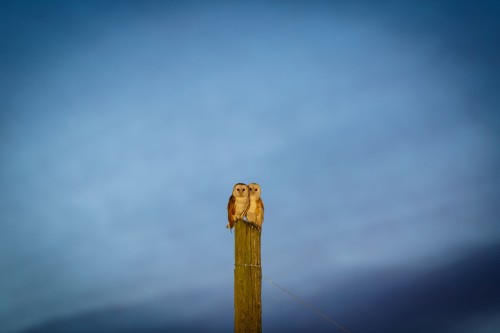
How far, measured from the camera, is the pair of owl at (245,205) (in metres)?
11.5

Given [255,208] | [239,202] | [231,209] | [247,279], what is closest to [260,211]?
[255,208]

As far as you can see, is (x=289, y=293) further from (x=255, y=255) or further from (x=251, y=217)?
(x=251, y=217)

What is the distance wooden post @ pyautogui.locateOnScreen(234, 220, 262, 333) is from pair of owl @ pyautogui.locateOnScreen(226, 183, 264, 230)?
15.7 feet

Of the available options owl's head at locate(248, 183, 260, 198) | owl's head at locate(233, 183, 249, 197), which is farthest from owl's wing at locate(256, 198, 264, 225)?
owl's head at locate(233, 183, 249, 197)

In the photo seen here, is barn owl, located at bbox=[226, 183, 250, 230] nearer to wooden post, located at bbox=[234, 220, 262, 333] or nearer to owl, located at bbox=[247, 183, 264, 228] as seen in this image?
owl, located at bbox=[247, 183, 264, 228]

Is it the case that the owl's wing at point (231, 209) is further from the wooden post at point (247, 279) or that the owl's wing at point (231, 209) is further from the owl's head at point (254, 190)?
the wooden post at point (247, 279)

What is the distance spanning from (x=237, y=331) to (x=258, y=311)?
349 mm

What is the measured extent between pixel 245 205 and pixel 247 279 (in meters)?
5.27

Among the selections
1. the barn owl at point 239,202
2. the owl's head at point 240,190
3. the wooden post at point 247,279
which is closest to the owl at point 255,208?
the barn owl at point 239,202

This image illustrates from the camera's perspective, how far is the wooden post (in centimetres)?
602

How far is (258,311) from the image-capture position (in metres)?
6.09

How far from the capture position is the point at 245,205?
11.4 meters

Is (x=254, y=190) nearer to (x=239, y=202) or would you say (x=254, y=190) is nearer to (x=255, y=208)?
(x=255, y=208)

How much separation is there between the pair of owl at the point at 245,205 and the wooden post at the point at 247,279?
4.78 metres
